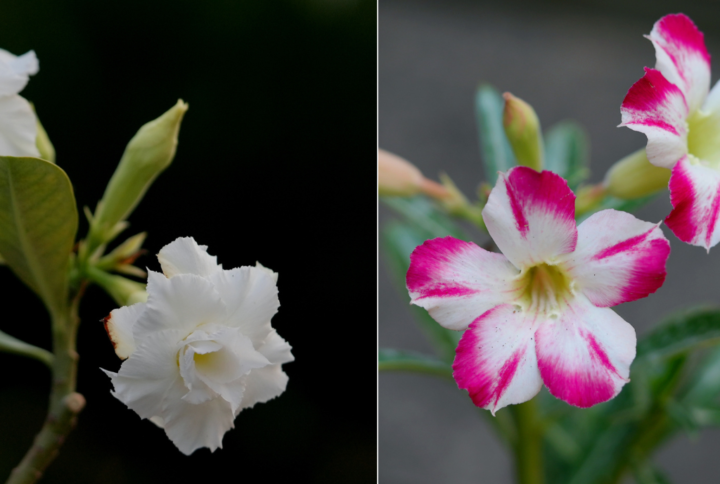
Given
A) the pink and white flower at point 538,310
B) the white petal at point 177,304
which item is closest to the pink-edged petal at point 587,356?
the pink and white flower at point 538,310

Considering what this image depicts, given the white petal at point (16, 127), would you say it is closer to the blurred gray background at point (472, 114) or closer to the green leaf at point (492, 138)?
the green leaf at point (492, 138)

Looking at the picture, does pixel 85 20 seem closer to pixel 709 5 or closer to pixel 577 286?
pixel 577 286

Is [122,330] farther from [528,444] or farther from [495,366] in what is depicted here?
[528,444]

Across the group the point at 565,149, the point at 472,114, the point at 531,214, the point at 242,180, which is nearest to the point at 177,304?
the point at 531,214

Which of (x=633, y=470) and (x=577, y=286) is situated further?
(x=633, y=470)

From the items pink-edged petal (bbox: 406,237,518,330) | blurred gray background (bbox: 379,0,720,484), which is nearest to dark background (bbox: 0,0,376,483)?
pink-edged petal (bbox: 406,237,518,330)

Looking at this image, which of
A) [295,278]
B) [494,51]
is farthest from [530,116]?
[494,51]

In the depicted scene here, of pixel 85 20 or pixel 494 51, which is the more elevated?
pixel 85 20
